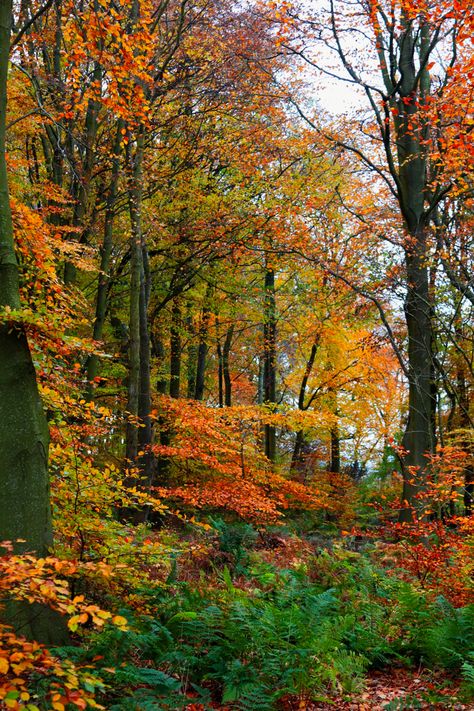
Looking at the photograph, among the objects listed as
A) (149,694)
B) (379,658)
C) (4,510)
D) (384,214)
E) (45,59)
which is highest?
(45,59)

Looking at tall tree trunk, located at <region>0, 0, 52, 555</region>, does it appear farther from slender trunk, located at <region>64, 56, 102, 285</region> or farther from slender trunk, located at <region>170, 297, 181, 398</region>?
slender trunk, located at <region>170, 297, 181, 398</region>

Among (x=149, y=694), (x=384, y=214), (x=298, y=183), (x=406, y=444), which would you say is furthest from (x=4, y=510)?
(x=298, y=183)

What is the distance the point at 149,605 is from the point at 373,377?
14.8 metres

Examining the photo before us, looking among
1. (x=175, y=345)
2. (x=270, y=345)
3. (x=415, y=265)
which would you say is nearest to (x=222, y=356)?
(x=270, y=345)

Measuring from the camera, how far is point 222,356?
20078 mm

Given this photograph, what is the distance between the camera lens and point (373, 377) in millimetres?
18484

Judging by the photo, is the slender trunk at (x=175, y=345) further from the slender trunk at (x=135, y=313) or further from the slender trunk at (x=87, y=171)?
the slender trunk at (x=87, y=171)

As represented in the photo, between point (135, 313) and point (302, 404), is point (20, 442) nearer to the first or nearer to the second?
point (135, 313)

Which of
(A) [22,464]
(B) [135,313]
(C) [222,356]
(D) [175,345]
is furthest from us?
(C) [222,356]

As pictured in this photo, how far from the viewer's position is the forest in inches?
155

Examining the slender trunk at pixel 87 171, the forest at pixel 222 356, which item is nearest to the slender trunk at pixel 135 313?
the forest at pixel 222 356

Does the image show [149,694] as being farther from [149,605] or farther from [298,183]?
[298,183]

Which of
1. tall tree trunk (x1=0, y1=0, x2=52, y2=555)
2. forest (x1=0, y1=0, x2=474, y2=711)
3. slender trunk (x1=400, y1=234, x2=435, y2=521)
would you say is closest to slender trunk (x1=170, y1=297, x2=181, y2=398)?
forest (x1=0, y1=0, x2=474, y2=711)

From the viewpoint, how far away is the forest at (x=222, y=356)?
3932mm
